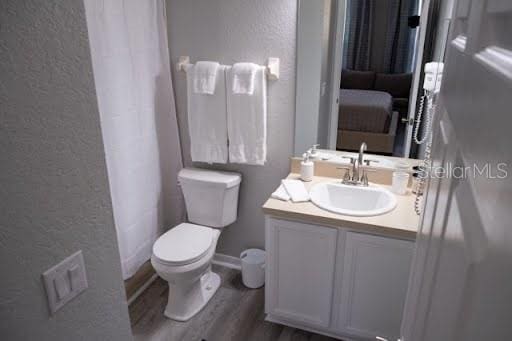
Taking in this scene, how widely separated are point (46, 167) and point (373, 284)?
1.60m

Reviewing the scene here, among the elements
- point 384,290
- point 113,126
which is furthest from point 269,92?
point 384,290

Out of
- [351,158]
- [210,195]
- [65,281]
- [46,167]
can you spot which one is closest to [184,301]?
[210,195]

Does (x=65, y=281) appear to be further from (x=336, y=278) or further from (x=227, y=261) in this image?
(x=227, y=261)

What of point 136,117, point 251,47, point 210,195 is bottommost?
point 210,195

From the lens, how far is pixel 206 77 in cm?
226

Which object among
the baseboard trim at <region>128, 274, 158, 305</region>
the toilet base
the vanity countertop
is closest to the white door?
the vanity countertop

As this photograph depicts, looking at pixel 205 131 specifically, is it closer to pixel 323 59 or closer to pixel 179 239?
pixel 179 239

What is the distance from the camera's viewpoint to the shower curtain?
197cm

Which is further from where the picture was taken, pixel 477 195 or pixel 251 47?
pixel 251 47

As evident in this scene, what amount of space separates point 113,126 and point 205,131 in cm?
57

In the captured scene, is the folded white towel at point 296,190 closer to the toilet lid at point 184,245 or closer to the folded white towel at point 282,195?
the folded white towel at point 282,195

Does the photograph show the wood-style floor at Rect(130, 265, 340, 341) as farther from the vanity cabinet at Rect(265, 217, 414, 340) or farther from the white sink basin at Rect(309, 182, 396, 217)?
the white sink basin at Rect(309, 182, 396, 217)

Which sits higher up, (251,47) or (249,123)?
(251,47)

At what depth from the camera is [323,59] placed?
221 cm
